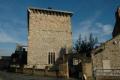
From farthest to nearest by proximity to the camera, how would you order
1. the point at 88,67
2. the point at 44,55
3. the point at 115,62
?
the point at 44,55 → the point at 115,62 → the point at 88,67

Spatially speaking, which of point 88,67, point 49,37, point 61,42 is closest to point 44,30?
point 49,37

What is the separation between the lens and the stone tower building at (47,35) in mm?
35719

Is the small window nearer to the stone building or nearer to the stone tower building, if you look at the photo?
the stone tower building

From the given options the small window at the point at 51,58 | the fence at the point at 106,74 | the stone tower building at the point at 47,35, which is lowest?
the fence at the point at 106,74

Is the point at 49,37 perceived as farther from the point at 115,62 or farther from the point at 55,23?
the point at 115,62

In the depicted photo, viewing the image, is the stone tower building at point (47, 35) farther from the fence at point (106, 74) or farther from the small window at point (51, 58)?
the fence at point (106, 74)

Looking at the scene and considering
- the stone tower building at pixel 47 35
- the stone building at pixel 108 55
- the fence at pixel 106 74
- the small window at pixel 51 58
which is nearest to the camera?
the fence at pixel 106 74

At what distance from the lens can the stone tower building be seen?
35719 millimetres

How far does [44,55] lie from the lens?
36062 millimetres

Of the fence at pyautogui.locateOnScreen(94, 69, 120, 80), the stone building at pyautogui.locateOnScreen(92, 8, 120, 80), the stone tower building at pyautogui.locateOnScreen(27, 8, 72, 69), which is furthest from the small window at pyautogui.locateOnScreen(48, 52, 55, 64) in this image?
the fence at pyautogui.locateOnScreen(94, 69, 120, 80)

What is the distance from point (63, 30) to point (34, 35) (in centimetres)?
567

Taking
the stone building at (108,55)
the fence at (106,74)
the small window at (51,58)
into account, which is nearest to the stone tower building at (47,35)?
the small window at (51,58)

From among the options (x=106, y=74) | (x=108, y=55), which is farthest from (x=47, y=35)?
(x=106, y=74)

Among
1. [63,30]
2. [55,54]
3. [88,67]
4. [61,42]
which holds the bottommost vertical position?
[88,67]
